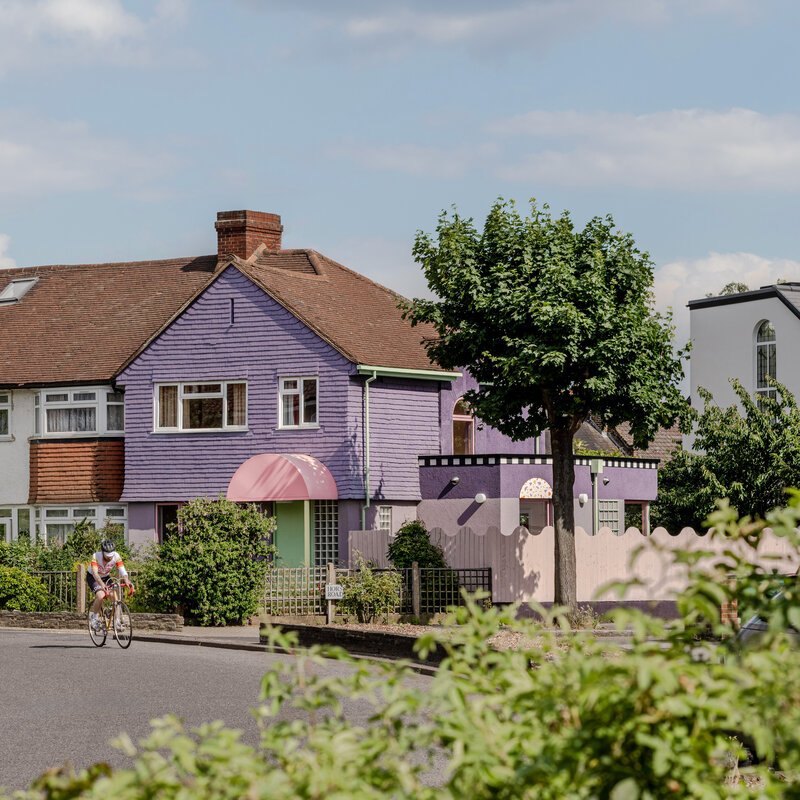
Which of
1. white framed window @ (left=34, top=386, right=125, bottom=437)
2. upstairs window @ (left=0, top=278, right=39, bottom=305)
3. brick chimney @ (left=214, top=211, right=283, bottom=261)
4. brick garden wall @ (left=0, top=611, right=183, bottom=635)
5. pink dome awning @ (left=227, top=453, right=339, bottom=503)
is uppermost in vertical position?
brick chimney @ (left=214, top=211, right=283, bottom=261)

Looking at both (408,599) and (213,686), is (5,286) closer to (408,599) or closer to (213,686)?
(408,599)

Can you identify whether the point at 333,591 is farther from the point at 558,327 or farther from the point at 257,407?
the point at 257,407

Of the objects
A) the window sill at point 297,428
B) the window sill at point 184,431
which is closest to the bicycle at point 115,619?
the window sill at point 297,428

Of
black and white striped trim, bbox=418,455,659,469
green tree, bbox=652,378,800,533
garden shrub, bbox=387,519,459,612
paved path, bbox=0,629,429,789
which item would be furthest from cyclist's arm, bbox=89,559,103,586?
green tree, bbox=652,378,800,533

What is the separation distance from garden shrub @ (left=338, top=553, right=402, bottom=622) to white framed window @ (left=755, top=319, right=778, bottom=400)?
23.5 metres

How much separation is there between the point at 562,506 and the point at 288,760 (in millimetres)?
22466

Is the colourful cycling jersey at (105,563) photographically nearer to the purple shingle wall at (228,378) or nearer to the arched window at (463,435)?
the purple shingle wall at (228,378)

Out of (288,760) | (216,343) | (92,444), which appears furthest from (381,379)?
(288,760)

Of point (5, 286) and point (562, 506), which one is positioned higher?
point (5, 286)

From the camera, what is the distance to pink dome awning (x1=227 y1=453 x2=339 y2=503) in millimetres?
33594

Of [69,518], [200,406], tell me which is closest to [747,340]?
[200,406]

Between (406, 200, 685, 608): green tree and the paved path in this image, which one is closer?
the paved path

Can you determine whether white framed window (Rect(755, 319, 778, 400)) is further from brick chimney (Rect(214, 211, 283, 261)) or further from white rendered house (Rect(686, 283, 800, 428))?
brick chimney (Rect(214, 211, 283, 261))

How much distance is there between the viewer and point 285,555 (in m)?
35.4
